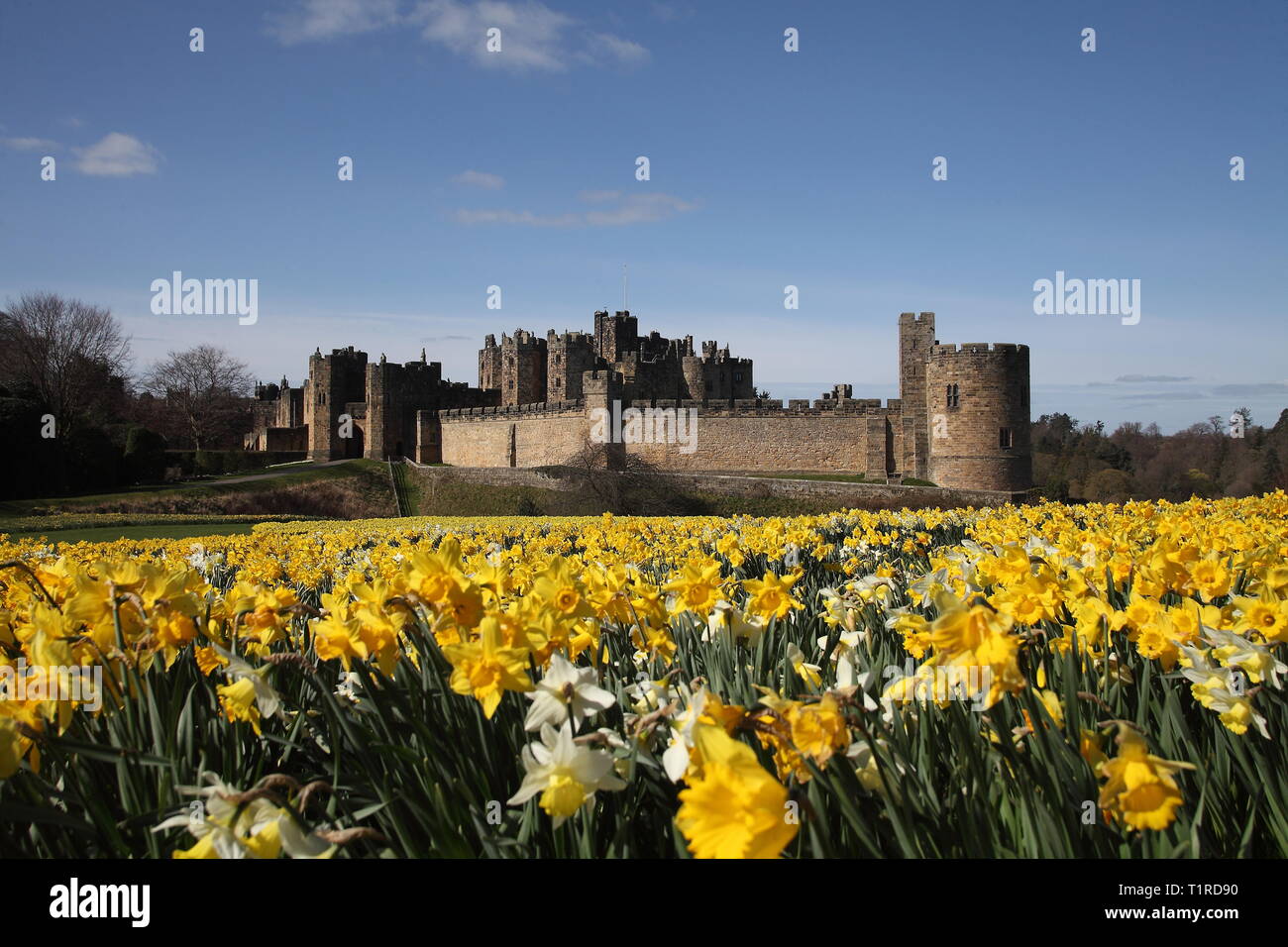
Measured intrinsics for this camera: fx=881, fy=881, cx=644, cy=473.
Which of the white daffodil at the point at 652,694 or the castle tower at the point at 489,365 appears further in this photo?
the castle tower at the point at 489,365

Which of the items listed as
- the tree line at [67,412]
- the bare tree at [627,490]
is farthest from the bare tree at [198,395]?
the bare tree at [627,490]

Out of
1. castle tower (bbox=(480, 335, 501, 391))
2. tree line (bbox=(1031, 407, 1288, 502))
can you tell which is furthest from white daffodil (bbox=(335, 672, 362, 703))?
castle tower (bbox=(480, 335, 501, 391))

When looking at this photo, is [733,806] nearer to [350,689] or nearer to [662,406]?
[350,689]

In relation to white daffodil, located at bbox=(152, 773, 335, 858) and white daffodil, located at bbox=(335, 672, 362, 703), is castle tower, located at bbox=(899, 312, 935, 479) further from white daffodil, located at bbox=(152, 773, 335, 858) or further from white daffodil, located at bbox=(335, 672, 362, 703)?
white daffodil, located at bbox=(152, 773, 335, 858)

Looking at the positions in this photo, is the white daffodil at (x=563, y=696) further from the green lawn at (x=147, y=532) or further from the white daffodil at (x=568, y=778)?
the green lawn at (x=147, y=532)

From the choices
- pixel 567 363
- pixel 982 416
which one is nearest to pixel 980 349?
pixel 982 416
